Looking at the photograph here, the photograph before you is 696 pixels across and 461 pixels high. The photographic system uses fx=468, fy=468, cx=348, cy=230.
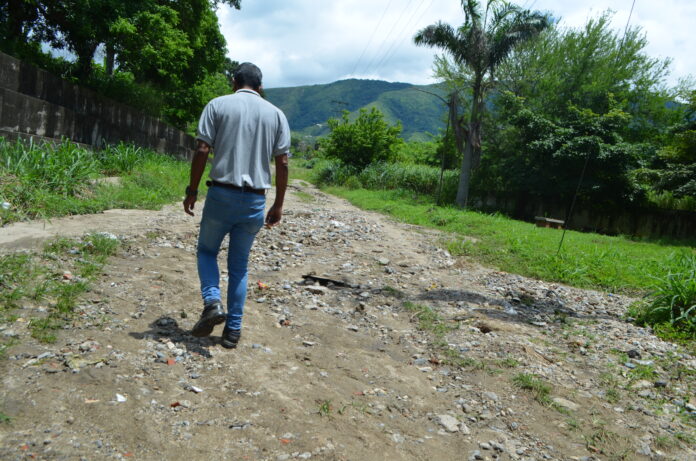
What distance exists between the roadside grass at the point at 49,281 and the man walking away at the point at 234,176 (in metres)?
0.91

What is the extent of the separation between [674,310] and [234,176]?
16.3 ft

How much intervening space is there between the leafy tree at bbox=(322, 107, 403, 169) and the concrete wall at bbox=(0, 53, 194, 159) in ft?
45.7

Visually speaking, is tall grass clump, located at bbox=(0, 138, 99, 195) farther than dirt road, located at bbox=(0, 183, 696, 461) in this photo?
Yes

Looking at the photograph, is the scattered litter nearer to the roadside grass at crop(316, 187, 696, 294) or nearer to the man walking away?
the man walking away

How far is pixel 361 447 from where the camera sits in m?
2.36

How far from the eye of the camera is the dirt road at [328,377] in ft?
7.40

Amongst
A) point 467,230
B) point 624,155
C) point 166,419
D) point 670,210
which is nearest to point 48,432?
point 166,419

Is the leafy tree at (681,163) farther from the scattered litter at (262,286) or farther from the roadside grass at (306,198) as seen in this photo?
the scattered litter at (262,286)

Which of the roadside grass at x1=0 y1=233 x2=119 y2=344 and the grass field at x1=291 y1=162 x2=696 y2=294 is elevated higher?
the grass field at x1=291 y1=162 x2=696 y2=294

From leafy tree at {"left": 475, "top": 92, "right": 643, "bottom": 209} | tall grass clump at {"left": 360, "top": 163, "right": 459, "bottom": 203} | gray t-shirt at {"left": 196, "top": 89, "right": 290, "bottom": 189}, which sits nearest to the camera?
gray t-shirt at {"left": 196, "top": 89, "right": 290, "bottom": 189}

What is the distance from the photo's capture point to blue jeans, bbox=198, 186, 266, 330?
9.73 feet

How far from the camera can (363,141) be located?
2672 cm

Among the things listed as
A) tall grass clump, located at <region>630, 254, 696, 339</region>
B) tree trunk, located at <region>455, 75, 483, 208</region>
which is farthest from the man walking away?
tree trunk, located at <region>455, 75, 483, 208</region>

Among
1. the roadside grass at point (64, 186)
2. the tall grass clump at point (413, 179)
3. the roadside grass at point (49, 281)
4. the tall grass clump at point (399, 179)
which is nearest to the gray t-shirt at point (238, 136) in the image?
the roadside grass at point (49, 281)
